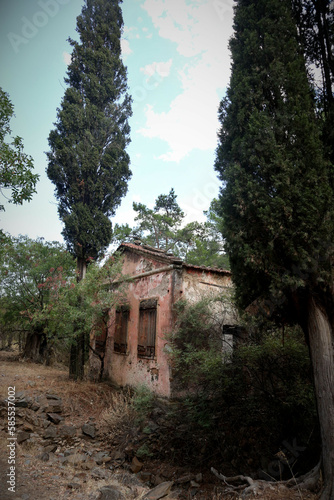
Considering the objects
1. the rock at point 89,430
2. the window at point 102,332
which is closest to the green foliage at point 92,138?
the window at point 102,332

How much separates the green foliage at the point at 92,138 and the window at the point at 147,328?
149 inches

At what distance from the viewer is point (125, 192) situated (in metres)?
13.9

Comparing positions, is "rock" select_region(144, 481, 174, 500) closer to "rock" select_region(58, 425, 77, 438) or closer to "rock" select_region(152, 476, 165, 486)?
"rock" select_region(152, 476, 165, 486)

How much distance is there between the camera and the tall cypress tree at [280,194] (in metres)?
4.14

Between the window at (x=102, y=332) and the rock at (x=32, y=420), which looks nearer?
the rock at (x=32, y=420)

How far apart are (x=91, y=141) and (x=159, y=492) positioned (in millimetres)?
12334

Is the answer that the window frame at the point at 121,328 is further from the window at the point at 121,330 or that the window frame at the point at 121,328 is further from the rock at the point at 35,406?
the rock at the point at 35,406

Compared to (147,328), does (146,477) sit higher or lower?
lower

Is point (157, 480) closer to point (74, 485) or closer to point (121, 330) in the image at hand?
point (74, 485)

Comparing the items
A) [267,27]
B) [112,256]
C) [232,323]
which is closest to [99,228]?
[112,256]

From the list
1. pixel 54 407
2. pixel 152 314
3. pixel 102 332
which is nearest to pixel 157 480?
pixel 54 407

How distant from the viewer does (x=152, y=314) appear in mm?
9867

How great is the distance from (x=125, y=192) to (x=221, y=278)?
653cm

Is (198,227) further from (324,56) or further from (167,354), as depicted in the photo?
(324,56)
